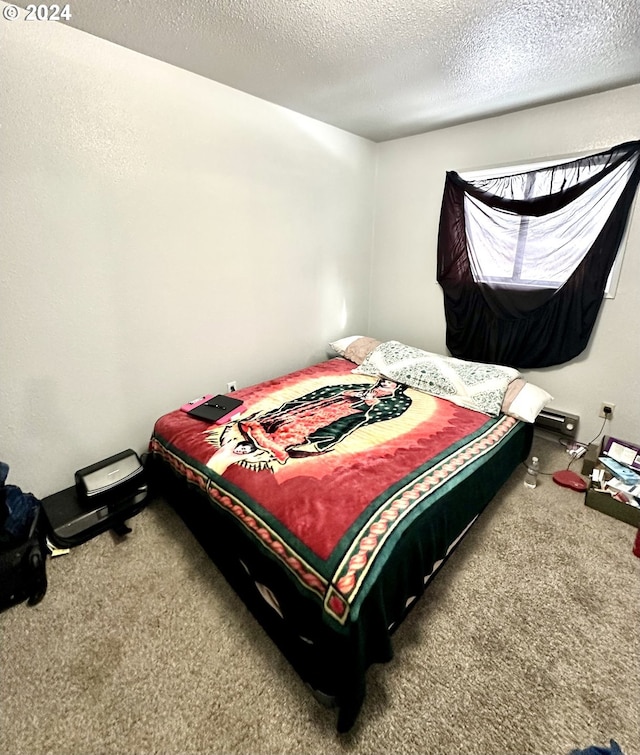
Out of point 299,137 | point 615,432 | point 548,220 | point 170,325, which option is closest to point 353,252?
point 299,137

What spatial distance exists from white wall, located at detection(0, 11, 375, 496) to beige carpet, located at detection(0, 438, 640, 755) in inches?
32.7

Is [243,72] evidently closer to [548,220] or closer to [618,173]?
[548,220]

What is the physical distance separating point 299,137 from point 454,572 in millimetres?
2994

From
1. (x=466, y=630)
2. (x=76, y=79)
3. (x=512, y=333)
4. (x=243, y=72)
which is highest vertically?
(x=243, y=72)

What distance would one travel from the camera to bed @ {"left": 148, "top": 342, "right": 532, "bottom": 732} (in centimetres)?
Result: 115

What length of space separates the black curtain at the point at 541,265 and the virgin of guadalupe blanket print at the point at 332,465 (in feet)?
2.79

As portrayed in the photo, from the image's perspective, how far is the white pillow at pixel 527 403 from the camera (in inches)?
87.2

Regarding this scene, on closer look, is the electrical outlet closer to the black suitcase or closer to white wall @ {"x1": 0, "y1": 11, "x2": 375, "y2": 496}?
white wall @ {"x1": 0, "y1": 11, "x2": 375, "y2": 496}

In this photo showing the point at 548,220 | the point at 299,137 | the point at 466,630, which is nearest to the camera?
the point at 466,630

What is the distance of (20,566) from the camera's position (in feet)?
4.96

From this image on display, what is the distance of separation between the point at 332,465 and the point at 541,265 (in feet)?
7.06

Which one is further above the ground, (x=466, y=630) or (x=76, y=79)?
(x=76, y=79)

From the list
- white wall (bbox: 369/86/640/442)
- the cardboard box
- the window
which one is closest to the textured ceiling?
white wall (bbox: 369/86/640/442)

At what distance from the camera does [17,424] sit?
178cm
